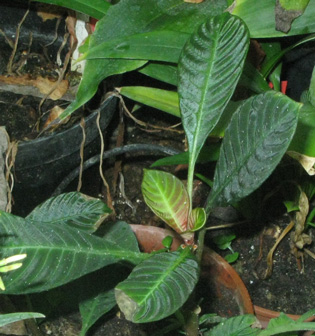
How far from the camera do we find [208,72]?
0.73m

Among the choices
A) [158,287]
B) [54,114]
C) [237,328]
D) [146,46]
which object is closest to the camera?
[158,287]

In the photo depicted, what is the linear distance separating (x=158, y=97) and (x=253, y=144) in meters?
0.49

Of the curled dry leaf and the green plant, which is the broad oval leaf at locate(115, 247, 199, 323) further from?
the curled dry leaf

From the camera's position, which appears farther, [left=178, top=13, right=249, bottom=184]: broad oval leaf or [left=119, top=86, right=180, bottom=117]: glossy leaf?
[left=119, top=86, right=180, bottom=117]: glossy leaf

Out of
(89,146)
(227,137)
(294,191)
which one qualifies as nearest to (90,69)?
(89,146)

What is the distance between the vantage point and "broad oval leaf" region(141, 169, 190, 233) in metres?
0.70

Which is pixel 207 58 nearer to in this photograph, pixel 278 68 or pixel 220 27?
pixel 220 27

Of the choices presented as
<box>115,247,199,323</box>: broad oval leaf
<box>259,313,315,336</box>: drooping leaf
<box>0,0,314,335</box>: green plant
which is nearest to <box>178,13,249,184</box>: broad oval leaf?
<box>0,0,314,335</box>: green plant

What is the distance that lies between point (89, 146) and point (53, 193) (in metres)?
0.14

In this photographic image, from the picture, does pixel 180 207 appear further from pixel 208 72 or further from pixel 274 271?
pixel 274 271

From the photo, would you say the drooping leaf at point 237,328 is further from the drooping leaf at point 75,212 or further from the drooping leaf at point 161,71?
the drooping leaf at point 161,71

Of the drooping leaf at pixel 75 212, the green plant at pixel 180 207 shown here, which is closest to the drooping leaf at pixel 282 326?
the green plant at pixel 180 207

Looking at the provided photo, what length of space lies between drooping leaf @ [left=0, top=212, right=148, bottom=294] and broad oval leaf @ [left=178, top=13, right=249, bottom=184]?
0.62 ft

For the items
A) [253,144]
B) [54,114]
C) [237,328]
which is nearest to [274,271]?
[237,328]
